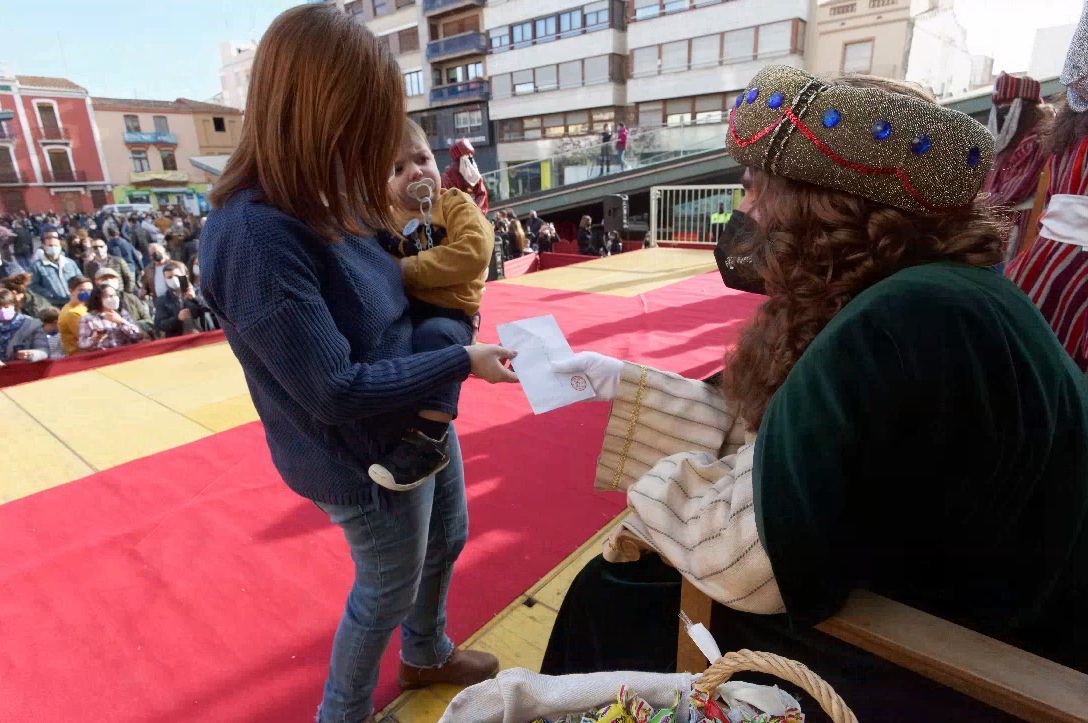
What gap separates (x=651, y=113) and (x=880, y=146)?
2529cm

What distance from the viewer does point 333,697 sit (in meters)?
1.36

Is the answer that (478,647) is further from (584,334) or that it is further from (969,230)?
(584,334)

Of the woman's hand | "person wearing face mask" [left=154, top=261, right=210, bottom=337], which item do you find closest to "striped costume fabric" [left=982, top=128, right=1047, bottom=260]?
the woman's hand

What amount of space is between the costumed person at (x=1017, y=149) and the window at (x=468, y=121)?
28.5m

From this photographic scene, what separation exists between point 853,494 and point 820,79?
0.66 meters

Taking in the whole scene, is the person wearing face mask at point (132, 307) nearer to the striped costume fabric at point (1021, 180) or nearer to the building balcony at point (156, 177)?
the striped costume fabric at point (1021, 180)

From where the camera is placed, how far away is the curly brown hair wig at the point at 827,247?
3.03 ft

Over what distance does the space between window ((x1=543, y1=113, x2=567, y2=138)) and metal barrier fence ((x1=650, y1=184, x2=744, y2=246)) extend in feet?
54.9

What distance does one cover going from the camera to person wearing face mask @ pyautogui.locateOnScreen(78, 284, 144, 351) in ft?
16.0

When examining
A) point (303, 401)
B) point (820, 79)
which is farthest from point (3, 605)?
point (820, 79)

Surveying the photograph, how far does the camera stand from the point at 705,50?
72.4ft

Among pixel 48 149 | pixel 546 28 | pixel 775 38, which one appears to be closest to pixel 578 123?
pixel 546 28

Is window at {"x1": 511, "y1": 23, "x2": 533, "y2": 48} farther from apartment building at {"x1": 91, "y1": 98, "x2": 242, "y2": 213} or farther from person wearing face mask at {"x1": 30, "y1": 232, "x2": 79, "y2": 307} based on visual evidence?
person wearing face mask at {"x1": 30, "y1": 232, "x2": 79, "y2": 307}

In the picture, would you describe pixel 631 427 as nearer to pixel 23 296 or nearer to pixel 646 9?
pixel 23 296
